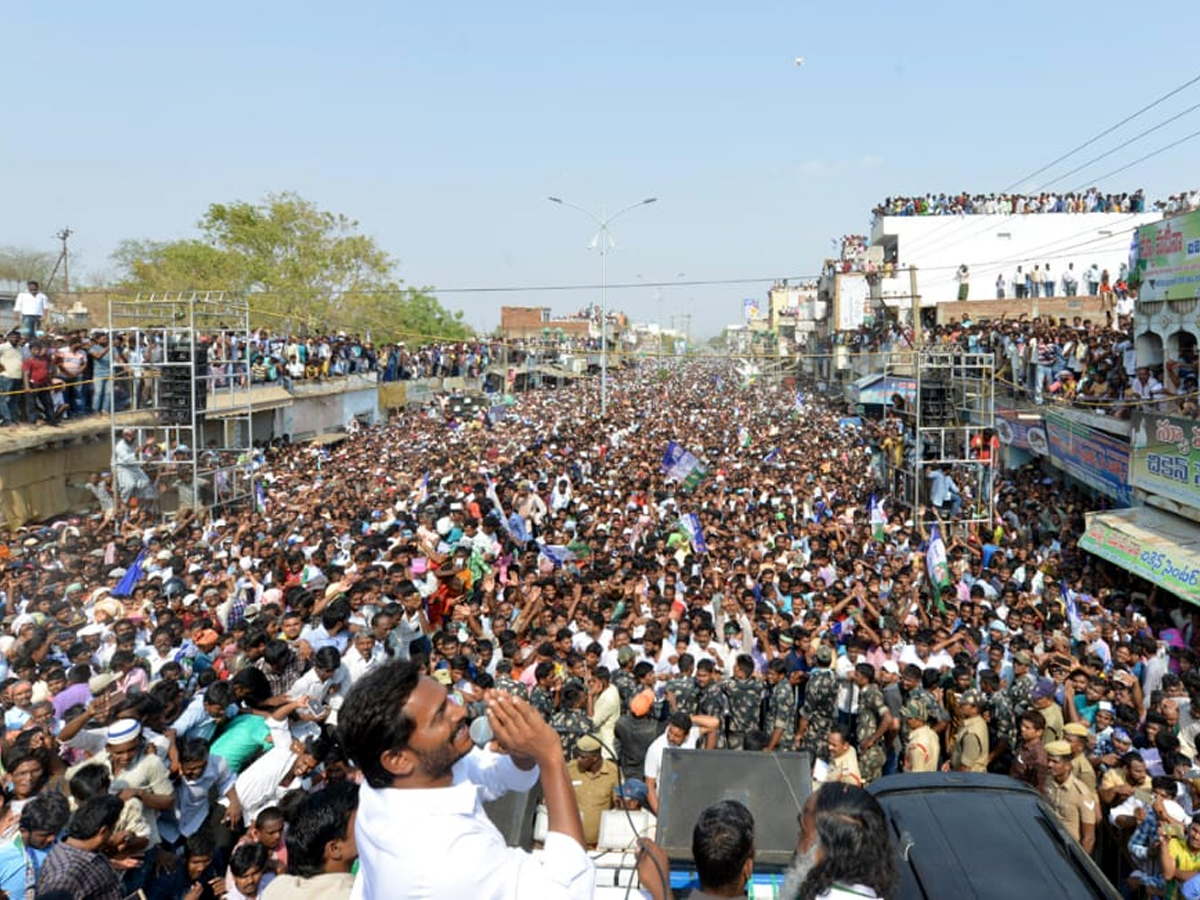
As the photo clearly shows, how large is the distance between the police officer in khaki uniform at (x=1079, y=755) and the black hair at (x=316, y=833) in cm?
432

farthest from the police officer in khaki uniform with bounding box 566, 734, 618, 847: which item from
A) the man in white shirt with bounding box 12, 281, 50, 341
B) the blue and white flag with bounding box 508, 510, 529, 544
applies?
the man in white shirt with bounding box 12, 281, 50, 341

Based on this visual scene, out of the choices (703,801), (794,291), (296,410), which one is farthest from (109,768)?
(794,291)

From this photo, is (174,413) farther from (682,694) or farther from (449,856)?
(449,856)

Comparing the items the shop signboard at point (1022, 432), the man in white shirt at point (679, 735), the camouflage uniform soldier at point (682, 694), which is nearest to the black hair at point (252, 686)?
the man in white shirt at point (679, 735)

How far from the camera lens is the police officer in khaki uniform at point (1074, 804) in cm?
556

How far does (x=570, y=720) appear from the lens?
5770 millimetres

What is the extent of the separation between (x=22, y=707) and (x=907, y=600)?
25.2 feet

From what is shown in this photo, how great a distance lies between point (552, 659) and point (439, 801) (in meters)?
5.45

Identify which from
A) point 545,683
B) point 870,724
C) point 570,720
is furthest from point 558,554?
point 570,720

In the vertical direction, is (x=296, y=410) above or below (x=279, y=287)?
below

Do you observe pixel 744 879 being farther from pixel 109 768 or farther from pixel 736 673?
pixel 736 673

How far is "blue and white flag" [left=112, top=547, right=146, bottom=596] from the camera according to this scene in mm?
9398

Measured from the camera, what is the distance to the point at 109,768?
454 centimetres

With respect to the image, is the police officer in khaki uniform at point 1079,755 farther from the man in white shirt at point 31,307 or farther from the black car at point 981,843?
the man in white shirt at point 31,307
